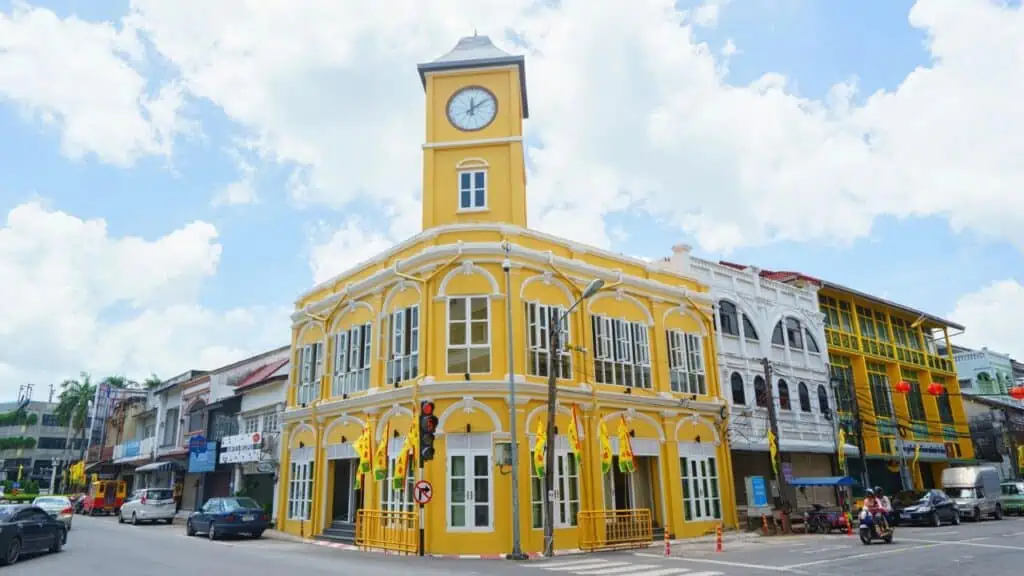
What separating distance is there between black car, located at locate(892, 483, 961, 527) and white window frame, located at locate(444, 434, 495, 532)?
63.5ft

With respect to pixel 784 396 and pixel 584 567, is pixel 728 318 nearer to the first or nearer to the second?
pixel 784 396

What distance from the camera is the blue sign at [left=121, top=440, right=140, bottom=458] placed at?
159 ft

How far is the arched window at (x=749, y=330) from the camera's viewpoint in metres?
29.5

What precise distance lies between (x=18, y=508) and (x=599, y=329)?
57.2 ft

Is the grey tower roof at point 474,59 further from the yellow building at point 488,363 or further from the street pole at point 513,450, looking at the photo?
the street pole at point 513,450

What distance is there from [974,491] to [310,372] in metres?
29.7

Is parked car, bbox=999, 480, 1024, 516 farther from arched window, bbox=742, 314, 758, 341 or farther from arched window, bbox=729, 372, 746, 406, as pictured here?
arched window, bbox=729, 372, 746, 406

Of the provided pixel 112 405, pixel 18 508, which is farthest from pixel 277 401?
pixel 112 405

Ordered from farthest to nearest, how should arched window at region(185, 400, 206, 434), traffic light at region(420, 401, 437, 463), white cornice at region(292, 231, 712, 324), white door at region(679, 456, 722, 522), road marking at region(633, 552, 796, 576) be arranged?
1. arched window at region(185, 400, 206, 434)
2. white door at region(679, 456, 722, 522)
3. white cornice at region(292, 231, 712, 324)
4. traffic light at region(420, 401, 437, 463)
5. road marking at region(633, 552, 796, 576)

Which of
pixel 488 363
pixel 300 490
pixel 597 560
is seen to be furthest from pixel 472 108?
pixel 597 560

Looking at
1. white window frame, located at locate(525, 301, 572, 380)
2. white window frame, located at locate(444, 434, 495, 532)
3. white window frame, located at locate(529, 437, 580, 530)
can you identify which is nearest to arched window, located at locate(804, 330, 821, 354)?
white window frame, located at locate(525, 301, 572, 380)

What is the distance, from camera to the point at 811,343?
3256 cm

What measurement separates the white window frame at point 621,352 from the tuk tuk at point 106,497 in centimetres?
3632

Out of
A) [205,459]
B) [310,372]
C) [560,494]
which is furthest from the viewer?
[205,459]
